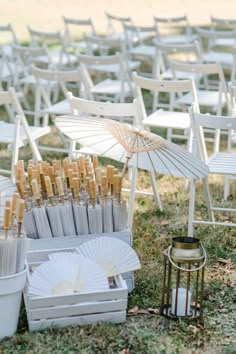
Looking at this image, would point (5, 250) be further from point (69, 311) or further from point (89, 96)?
point (89, 96)

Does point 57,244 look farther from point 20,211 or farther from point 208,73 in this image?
point 208,73

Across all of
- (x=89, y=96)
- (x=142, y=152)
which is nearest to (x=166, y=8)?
(x=89, y=96)

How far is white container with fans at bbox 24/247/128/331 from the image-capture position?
452 cm

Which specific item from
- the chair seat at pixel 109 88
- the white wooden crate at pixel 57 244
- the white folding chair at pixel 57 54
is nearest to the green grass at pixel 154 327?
the white wooden crate at pixel 57 244

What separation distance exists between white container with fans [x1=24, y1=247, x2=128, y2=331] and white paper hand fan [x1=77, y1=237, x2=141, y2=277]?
229mm

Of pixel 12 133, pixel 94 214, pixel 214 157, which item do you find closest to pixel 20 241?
pixel 94 214

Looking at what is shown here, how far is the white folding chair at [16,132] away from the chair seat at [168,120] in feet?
3.29

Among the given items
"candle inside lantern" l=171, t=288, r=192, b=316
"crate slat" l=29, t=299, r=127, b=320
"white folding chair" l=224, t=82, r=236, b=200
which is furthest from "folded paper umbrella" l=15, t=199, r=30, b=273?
"white folding chair" l=224, t=82, r=236, b=200

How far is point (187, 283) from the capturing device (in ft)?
15.7

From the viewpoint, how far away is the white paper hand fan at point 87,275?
4625 mm

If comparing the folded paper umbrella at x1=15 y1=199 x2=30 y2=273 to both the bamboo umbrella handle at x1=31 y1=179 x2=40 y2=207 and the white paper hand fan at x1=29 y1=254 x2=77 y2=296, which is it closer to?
the white paper hand fan at x1=29 y1=254 x2=77 y2=296

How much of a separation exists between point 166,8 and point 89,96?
48.0 feet

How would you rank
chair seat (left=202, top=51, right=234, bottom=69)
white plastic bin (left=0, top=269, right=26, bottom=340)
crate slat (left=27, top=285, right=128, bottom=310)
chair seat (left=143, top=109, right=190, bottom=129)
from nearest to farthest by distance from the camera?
white plastic bin (left=0, top=269, right=26, bottom=340), crate slat (left=27, top=285, right=128, bottom=310), chair seat (left=143, top=109, right=190, bottom=129), chair seat (left=202, top=51, right=234, bottom=69)

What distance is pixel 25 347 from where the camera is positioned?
4406 millimetres
